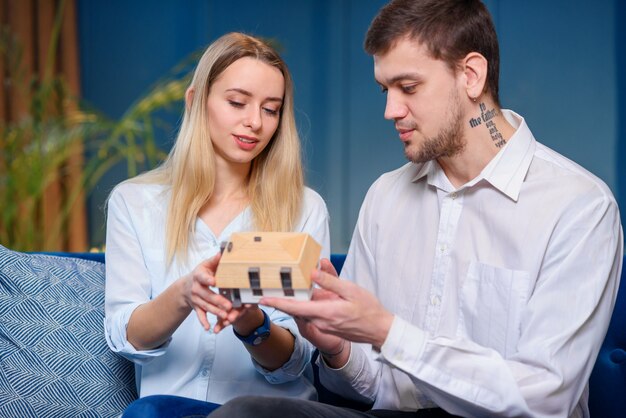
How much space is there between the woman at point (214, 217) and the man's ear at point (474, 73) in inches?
21.3

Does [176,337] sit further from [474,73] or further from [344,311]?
[474,73]

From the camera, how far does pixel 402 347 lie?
1.45 meters

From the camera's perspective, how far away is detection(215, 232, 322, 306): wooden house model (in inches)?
53.9

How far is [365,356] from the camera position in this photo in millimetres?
1861

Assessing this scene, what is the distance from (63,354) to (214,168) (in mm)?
632

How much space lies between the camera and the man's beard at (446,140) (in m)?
1.78

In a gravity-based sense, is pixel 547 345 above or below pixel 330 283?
below

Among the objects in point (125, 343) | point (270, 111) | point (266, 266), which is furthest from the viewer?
point (270, 111)

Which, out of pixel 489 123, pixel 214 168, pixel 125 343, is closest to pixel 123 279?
pixel 125 343

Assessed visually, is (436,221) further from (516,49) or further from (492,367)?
(516,49)

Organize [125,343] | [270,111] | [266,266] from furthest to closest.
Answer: [270,111] < [125,343] < [266,266]

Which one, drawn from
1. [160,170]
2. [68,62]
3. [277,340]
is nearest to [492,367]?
[277,340]

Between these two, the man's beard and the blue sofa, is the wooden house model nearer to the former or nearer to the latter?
the man's beard

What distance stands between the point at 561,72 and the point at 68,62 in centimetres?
277
